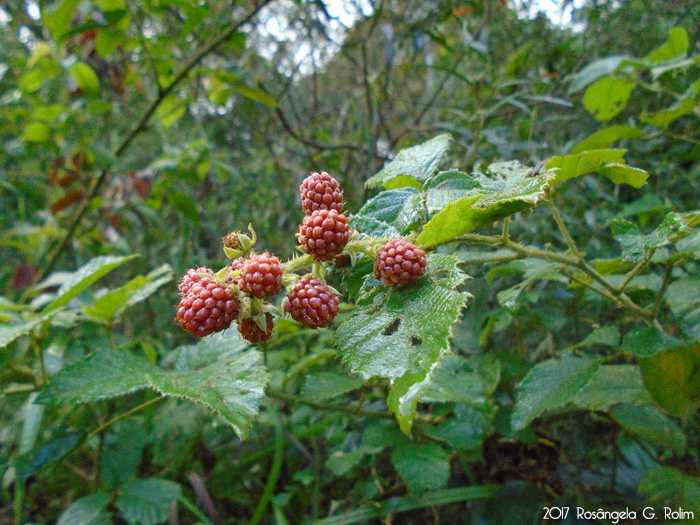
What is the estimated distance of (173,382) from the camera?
2.13 ft

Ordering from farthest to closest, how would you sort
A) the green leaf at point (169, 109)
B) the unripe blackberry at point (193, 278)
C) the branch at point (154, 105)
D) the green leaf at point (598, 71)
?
the green leaf at point (169, 109), the branch at point (154, 105), the green leaf at point (598, 71), the unripe blackberry at point (193, 278)

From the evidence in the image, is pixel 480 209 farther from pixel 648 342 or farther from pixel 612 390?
pixel 612 390

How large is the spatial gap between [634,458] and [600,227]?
716 mm

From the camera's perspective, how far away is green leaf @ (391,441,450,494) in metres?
0.82

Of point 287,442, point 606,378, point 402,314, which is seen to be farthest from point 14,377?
point 606,378

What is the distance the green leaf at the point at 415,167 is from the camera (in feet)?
2.25

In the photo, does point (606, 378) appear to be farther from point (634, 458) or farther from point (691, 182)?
point (691, 182)

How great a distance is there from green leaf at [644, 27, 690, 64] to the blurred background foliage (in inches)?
0.7

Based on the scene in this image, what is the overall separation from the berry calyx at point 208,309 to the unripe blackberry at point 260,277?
0.03 m

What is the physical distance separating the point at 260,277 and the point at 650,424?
0.95 metres

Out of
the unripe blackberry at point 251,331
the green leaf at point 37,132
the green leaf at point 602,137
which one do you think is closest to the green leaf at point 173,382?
the unripe blackberry at point 251,331

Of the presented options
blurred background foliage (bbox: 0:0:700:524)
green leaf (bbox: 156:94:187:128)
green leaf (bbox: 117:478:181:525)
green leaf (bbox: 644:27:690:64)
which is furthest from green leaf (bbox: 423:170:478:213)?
green leaf (bbox: 156:94:187:128)

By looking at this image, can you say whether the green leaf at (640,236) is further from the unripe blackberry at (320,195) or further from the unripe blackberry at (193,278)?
the unripe blackberry at (193,278)

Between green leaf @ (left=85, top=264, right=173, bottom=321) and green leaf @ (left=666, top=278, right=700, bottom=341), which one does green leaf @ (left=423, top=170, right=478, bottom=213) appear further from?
green leaf @ (left=85, top=264, right=173, bottom=321)
